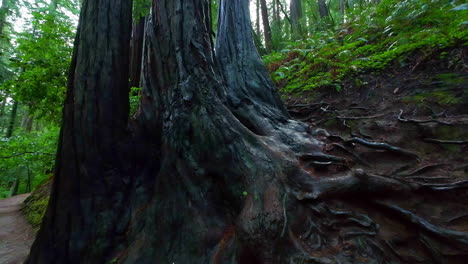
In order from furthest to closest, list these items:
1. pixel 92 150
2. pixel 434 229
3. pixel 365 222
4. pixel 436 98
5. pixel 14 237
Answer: pixel 14 237
pixel 436 98
pixel 92 150
pixel 365 222
pixel 434 229

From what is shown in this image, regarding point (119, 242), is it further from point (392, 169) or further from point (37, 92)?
point (37, 92)

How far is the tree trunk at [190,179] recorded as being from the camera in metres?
1.80

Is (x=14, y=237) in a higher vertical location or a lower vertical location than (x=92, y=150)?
lower

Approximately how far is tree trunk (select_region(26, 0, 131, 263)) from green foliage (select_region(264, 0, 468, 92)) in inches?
156

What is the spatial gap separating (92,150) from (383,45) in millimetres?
5695

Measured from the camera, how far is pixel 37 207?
536 cm

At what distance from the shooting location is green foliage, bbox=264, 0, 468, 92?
3859 mm

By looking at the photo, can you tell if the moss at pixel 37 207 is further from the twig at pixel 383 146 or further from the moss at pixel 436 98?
the moss at pixel 436 98

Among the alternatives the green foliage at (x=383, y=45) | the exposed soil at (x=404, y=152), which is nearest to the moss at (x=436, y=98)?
the exposed soil at (x=404, y=152)

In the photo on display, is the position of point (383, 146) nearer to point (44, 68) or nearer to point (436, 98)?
point (436, 98)

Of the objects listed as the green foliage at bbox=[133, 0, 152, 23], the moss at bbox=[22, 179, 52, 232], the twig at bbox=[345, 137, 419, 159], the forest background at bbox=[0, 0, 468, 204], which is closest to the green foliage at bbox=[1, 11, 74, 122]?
the forest background at bbox=[0, 0, 468, 204]

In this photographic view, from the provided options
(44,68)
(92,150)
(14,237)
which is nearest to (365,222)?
(92,150)

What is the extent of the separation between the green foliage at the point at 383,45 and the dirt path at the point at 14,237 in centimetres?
595

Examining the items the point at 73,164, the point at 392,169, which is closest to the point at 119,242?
the point at 73,164
